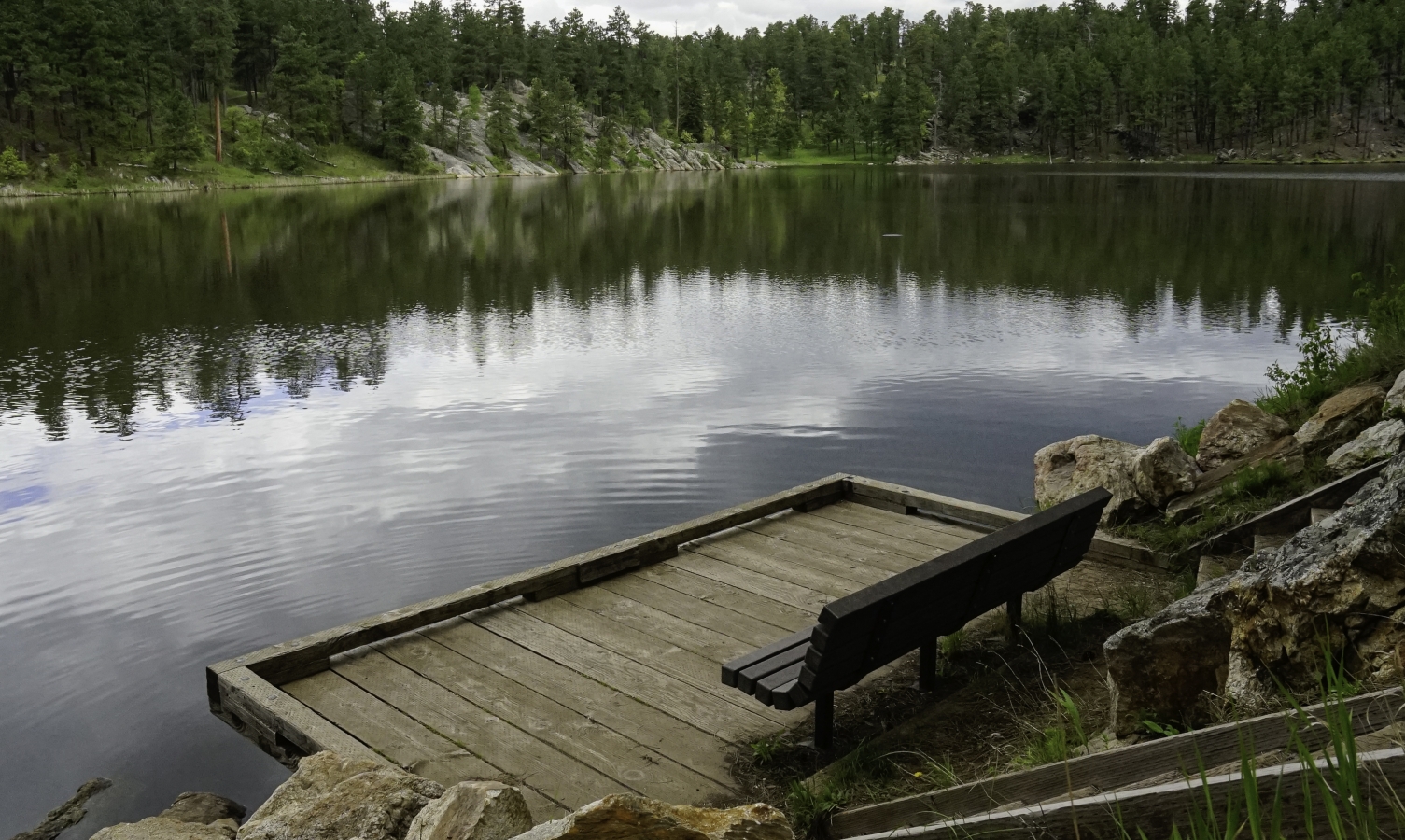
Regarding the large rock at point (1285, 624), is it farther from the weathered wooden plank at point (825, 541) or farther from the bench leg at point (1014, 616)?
the weathered wooden plank at point (825, 541)

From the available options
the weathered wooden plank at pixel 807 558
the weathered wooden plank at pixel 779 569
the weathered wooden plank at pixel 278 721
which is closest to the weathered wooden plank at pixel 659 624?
the weathered wooden plank at pixel 779 569

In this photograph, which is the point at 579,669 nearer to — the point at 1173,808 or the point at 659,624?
the point at 659,624

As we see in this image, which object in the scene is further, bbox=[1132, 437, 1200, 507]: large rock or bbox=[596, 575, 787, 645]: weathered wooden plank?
bbox=[1132, 437, 1200, 507]: large rock

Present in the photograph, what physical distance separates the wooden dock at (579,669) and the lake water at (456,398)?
946 millimetres

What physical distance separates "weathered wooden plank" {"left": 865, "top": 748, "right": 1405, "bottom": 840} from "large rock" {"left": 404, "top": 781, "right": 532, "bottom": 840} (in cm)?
141

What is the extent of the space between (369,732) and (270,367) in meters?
14.5

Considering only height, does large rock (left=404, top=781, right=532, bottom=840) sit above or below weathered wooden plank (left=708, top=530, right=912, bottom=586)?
above

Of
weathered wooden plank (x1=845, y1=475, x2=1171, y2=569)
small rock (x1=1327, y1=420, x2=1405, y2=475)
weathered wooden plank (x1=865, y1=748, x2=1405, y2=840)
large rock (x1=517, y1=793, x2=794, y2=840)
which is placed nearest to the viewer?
weathered wooden plank (x1=865, y1=748, x2=1405, y2=840)

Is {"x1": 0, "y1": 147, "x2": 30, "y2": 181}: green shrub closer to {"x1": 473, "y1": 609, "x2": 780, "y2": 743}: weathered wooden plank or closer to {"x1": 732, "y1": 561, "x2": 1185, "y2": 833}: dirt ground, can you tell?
{"x1": 473, "y1": 609, "x2": 780, "y2": 743}: weathered wooden plank

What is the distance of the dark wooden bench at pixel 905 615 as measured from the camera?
16.6 ft

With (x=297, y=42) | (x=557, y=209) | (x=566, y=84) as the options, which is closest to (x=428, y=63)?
(x=566, y=84)

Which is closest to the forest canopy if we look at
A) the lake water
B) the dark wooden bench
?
the lake water

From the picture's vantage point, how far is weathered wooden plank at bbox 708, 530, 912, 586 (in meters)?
8.01

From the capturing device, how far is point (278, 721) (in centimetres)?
566
